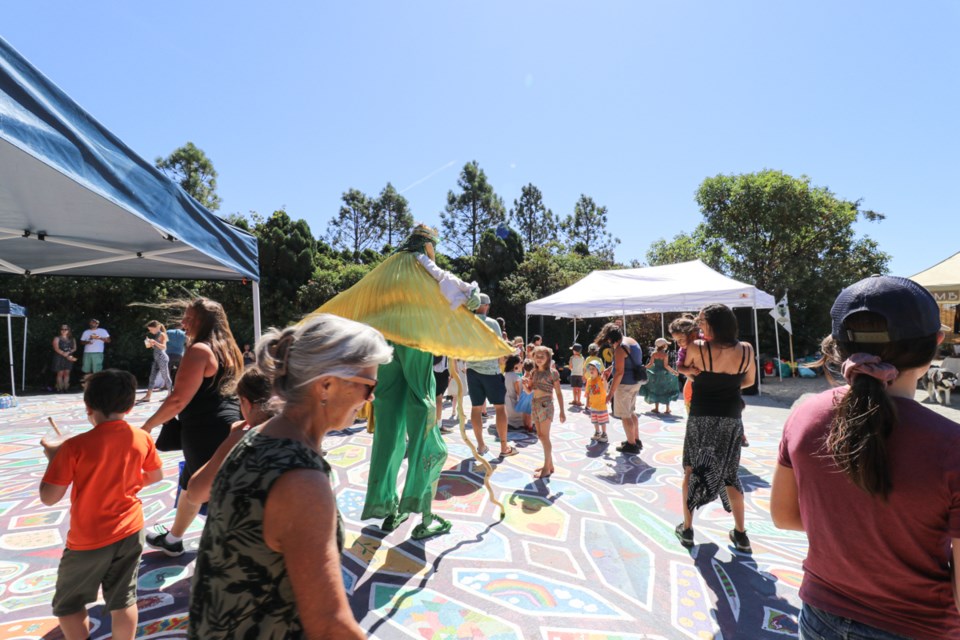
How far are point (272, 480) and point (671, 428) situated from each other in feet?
22.9

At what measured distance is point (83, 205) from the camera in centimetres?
286

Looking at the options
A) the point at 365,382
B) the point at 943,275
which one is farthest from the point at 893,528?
the point at 943,275

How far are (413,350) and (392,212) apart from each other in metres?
34.7

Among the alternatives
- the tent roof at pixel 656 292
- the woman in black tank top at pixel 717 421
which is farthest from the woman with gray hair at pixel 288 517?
the tent roof at pixel 656 292

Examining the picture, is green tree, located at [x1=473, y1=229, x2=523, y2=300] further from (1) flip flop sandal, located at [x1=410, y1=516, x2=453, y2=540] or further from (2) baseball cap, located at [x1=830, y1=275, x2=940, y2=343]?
(2) baseball cap, located at [x1=830, y1=275, x2=940, y2=343]

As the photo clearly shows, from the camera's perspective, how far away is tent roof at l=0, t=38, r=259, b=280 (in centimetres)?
169

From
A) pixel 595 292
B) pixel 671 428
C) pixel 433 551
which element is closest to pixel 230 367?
pixel 433 551

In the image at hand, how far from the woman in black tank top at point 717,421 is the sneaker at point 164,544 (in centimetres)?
343

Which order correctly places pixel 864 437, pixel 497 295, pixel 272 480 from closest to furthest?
pixel 272 480, pixel 864 437, pixel 497 295

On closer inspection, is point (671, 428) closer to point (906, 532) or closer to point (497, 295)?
point (906, 532)

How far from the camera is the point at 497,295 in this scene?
19562 millimetres

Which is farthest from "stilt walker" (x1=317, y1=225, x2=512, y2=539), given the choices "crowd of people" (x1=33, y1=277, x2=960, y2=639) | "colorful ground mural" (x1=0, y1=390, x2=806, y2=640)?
"crowd of people" (x1=33, y1=277, x2=960, y2=639)

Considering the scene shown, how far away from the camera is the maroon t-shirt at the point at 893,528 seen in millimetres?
1036

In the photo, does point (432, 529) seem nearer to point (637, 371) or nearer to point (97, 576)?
point (97, 576)
